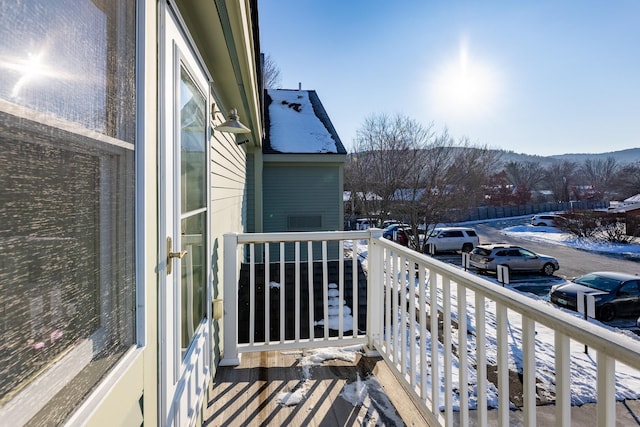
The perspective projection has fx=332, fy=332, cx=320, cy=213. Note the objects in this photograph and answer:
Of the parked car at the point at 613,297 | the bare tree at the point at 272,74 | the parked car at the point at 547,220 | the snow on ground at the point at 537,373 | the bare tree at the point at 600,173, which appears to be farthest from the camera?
A: the bare tree at the point at 600,173

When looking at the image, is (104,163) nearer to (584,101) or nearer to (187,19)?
(187,19)

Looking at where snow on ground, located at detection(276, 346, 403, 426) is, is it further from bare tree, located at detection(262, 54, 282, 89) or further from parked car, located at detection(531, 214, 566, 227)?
parked car, located at detection(531, 214, 566, 227)

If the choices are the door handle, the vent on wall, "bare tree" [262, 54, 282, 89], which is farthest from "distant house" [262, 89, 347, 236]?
"bare tree" [262, 54, 282, 89]

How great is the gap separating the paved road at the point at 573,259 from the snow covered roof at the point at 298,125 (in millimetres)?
11681

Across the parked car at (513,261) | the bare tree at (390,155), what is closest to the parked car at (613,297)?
the parked car at (513,261)

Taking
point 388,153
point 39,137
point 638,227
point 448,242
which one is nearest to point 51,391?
point 39,137

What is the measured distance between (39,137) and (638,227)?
84.6ft

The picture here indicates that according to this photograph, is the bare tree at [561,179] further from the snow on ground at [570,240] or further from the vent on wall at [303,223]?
the vent on wall at [303,223]

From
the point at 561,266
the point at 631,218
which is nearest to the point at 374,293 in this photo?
the point at 561,266

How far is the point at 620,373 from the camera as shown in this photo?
481cm

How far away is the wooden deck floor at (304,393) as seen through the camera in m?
1.80

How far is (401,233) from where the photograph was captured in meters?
14.4

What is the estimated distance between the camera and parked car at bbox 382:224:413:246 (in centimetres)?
1309

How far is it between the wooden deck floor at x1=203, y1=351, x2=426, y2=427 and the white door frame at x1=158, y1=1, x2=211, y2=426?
41 cm
